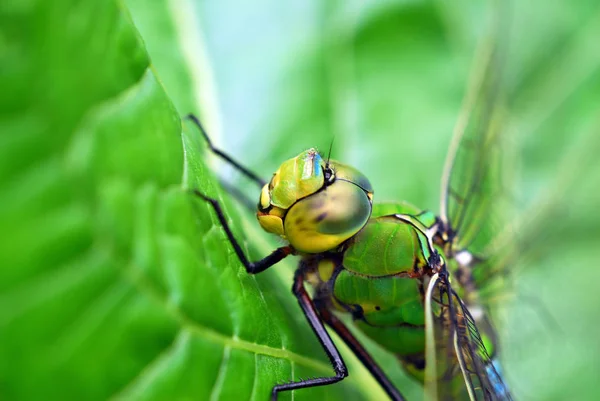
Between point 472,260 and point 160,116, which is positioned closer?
point 160,116

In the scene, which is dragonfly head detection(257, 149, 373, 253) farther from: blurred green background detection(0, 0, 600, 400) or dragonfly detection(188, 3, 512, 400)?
blurred green background detection(0, 0, 600, 400)

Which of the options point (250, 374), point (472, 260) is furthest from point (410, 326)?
point (250, 374)

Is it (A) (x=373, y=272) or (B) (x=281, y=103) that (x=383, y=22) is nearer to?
(B) (x=281, y=103)

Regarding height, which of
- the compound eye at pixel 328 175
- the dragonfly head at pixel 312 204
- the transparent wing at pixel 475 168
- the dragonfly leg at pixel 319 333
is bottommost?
the dragonfly leg at pixel 319 333

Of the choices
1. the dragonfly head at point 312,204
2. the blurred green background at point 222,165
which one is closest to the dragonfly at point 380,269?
the dragonfly head at point 312,204

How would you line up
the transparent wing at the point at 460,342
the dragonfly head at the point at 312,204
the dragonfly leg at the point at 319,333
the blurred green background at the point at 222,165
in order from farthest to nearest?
the transparent wing at the point at 460,342, the dragonfly leg at the point at 319,333, the dragonfly head at the point at 312,204, the blurred green background at the point at 222,165

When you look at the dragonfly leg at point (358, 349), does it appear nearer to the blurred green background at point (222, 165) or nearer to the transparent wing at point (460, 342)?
the blurred green background at point (222, 165)
